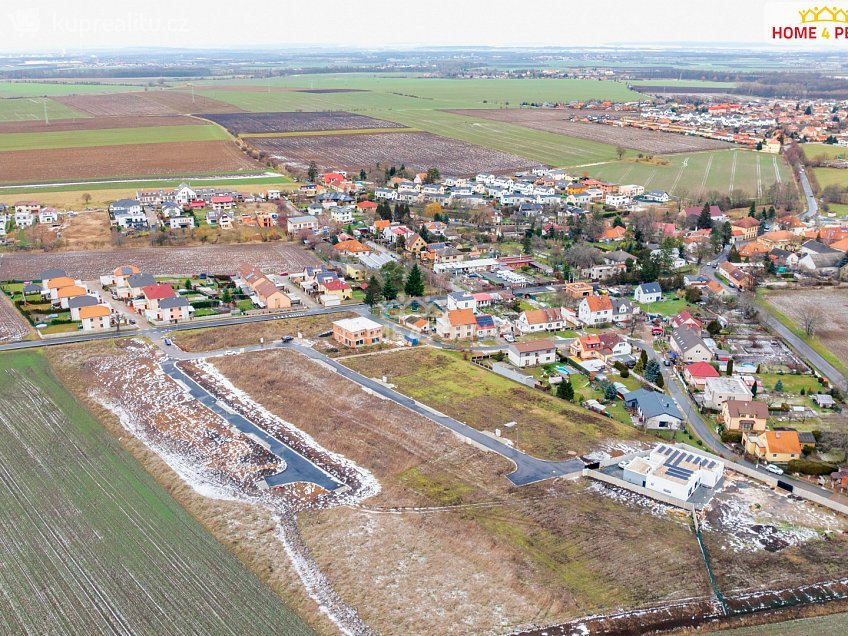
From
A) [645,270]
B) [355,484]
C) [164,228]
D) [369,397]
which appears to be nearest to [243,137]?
[164,228]

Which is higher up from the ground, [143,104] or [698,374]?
[143,104]

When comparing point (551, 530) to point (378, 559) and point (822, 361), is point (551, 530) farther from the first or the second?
point (822, 361)

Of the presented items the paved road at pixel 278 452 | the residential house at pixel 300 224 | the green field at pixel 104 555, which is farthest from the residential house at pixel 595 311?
the residential house at pixel 300 224

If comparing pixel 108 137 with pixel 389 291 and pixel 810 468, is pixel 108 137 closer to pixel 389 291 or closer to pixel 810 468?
pixel 389 291

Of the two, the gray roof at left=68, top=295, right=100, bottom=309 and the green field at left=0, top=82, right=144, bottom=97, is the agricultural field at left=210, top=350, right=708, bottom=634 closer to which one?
the gray roof at left=68, top=295, right=100, bottom=309

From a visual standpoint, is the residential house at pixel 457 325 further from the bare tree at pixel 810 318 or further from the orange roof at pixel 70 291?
the orange roof at pixel 70 291

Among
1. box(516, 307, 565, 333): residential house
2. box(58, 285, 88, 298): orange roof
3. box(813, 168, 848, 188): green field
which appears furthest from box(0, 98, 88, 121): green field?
box(813, 168, 848, 188): green field

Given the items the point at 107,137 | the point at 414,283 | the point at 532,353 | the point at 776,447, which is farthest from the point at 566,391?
the point at 107,137
